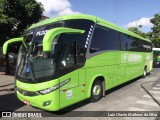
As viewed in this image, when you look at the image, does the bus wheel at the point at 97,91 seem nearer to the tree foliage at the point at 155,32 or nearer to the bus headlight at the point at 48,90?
the bus headlight at the point at 48,90

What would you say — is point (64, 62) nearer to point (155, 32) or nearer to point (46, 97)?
point (46, 97)

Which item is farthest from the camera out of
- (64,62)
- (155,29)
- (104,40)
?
(155,29)

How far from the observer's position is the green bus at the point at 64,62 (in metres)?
6.95

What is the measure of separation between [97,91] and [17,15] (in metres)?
10.6

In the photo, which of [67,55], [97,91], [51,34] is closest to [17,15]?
[97,91]

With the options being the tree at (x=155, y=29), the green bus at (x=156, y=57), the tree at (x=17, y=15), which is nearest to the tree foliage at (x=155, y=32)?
the tree at (x=155, y=29)

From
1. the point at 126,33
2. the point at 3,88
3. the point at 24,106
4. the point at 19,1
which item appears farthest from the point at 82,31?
the point at 19,1

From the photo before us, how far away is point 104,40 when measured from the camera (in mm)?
9906

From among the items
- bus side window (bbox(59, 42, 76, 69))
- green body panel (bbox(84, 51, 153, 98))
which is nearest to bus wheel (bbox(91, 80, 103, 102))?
green body panel (bbox(84, 51, 153, 98))

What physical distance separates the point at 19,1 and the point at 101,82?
1044cm

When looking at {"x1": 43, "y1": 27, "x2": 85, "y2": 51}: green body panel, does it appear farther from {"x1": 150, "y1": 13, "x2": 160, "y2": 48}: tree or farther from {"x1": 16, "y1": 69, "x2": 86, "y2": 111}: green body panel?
{"x1": 150, "y1": 13, "x2": 160, "y2": 48}: tree

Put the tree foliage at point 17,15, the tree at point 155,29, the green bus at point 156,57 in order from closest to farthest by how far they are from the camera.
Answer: the tree foliage at point 17,15 < the green bus at point 156,57 < the tree at point 155,29

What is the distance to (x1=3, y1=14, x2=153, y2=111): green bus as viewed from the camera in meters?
6.95

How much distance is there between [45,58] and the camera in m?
7.08
